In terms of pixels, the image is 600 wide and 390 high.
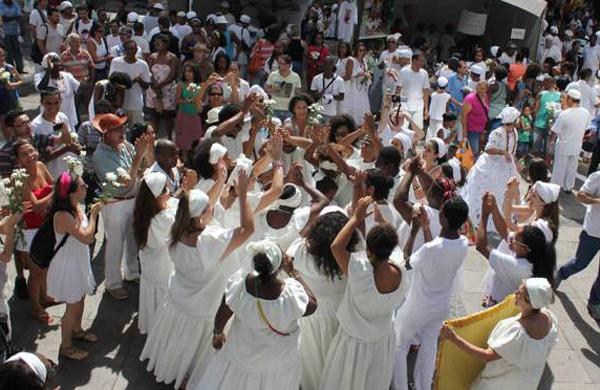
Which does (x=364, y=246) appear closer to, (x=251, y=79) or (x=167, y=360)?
(x=167, y=360)

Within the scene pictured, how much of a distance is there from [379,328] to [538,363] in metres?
1.10

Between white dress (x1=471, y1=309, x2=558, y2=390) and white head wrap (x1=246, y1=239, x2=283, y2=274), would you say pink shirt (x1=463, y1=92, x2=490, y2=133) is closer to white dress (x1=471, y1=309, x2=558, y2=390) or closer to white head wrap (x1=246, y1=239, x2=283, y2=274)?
white dress (x1=471, y1=309, x2=558, y2=390)

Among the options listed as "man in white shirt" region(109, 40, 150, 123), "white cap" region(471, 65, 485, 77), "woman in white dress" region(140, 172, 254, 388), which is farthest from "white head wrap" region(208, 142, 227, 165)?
"white cap" region(471, 65, 485, 77)

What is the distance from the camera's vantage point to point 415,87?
36.1ft

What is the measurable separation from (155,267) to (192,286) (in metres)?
0.74

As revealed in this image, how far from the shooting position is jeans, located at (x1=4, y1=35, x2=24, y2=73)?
13336mm

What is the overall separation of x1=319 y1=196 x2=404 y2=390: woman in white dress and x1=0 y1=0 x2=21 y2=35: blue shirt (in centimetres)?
1103

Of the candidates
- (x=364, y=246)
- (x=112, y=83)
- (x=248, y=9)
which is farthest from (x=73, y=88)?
(x=248, y=9)

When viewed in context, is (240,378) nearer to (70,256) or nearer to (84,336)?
(70,256)

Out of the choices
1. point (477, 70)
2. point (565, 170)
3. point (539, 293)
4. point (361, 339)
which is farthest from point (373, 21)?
point (539, 293)

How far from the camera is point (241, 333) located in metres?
4.39

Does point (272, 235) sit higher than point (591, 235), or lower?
higher

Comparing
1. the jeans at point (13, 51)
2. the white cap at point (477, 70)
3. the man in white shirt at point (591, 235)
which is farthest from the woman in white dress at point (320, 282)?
the jeans at point (13, 51)

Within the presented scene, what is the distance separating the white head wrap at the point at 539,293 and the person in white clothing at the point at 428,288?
90 cm
